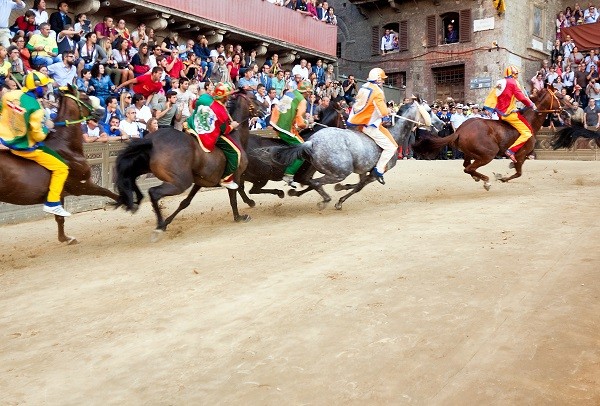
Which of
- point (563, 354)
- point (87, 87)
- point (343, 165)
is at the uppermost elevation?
point (87, 87)

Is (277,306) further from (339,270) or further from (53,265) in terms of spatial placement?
(53,265)

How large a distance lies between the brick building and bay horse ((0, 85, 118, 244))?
23349mm

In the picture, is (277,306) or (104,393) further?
(277,306)

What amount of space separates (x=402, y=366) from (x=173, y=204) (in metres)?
8.48

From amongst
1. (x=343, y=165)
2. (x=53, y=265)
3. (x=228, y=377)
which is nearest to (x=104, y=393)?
(x=228, y=377)

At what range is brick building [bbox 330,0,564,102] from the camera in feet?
92.9

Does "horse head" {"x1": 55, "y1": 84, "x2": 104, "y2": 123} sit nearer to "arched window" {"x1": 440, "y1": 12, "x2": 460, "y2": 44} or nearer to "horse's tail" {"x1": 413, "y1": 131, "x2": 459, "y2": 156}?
"horse's tail" {"x1": 413, "y1": 131, "x2": 459, "y2": 156}

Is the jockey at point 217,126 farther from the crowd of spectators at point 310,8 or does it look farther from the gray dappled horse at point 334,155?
the crowd of spectators at point 310,8

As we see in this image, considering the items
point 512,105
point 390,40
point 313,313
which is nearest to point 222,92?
point 313,313

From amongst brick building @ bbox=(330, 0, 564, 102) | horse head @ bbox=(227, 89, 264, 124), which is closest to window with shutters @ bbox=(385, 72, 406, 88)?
brick building @ bbox=(330, 0, 564, 102)

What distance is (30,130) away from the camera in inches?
280

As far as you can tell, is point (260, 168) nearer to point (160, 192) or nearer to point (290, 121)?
point (290, 121)

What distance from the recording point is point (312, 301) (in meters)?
4.99

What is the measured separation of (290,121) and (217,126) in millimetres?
1760
